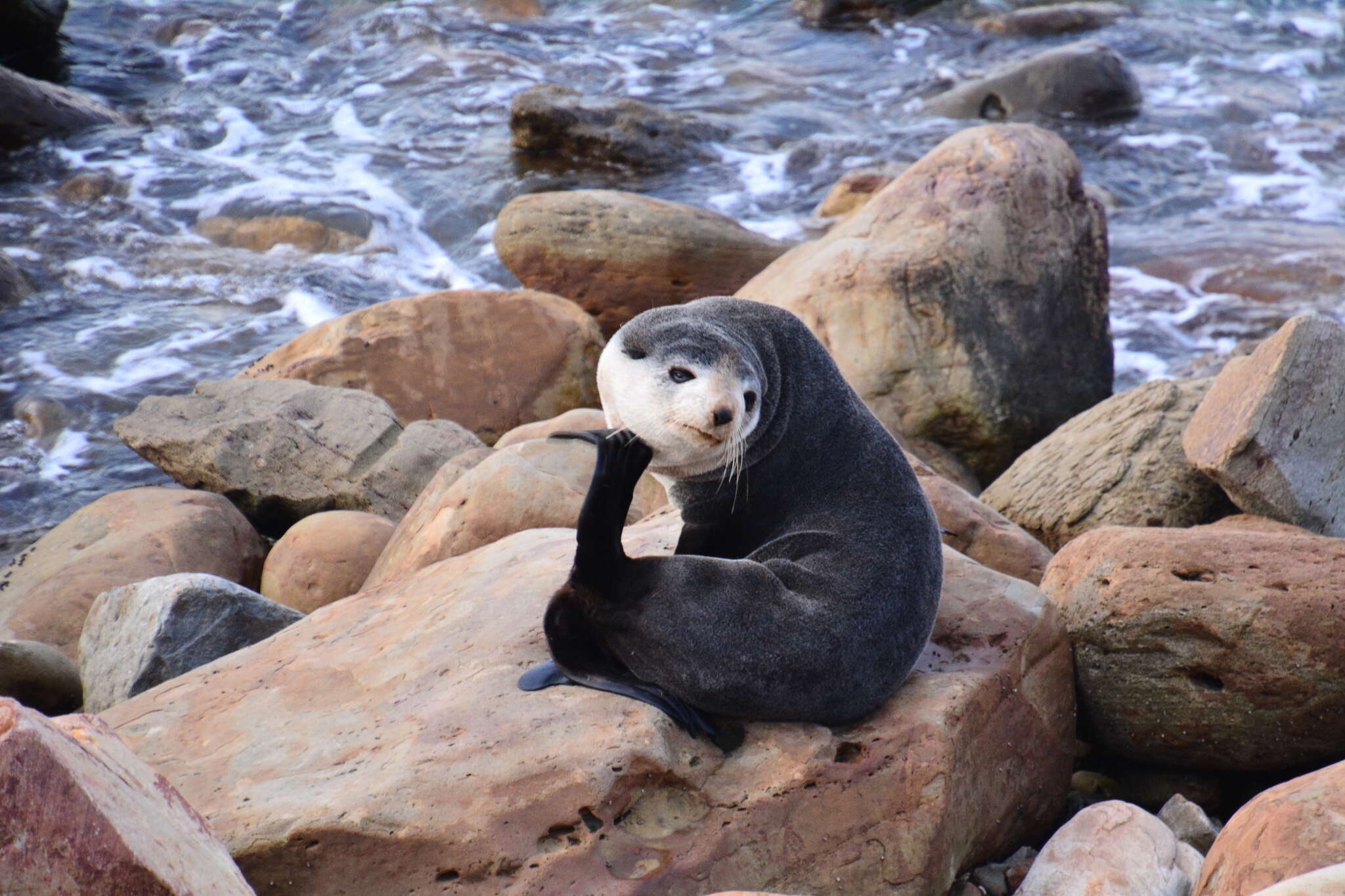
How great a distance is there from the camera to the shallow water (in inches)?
420

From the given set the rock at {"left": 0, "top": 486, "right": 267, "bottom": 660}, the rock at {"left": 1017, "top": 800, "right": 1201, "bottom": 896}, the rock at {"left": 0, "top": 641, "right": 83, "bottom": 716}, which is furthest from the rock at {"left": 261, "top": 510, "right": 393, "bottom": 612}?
the rock at {"left": 1017, "top": 800, "right": 1201, "bottom": 896}

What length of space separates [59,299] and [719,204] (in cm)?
639

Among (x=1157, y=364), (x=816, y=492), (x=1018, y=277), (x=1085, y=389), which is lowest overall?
(x=1157, y=364)

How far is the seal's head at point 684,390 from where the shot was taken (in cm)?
381

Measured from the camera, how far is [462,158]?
1432cm

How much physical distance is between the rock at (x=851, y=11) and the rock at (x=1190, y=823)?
15.8m

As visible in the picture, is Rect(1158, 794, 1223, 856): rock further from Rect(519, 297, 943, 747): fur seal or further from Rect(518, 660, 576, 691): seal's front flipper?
Rect(518, 660, 576, 691): seal's front flipper

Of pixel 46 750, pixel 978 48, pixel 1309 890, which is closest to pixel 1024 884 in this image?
pixel 1309 890

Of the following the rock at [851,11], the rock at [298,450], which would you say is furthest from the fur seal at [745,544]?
the rock at [851,11]

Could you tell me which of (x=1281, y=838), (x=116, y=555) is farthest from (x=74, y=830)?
(x=116, y=555)

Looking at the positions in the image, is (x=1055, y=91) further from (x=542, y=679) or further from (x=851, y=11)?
(x=542, y=679)

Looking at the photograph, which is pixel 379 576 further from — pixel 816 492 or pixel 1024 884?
pixel 1024 884

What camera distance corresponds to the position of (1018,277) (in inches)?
303

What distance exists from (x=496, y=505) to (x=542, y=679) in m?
1.93
